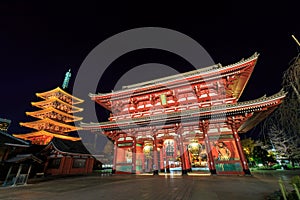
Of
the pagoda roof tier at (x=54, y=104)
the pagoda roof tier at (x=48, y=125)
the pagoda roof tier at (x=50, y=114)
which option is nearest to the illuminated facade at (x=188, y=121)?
the pagoda roof tier at (x=48, y=125)

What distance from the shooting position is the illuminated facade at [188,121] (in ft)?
34.0

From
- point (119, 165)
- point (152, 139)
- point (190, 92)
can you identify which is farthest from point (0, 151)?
point (190, 92)

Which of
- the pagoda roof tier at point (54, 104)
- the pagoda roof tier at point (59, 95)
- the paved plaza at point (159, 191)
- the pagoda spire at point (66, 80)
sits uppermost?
the pagoda spire at point (66, 80)

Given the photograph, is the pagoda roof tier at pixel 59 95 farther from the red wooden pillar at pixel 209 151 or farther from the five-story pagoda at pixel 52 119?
the red wooden pillar at pixel 209 151

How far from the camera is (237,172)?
32.5 ft

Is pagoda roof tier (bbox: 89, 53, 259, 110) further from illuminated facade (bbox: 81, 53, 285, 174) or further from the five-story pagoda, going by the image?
the five-story pagoda

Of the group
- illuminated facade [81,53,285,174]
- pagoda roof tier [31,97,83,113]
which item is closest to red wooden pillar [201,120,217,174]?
illuminated facade [81,53,285,174]

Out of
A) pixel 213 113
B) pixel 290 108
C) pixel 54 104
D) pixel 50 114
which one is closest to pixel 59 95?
pixel 54 104

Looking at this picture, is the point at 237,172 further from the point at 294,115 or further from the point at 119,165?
the point at 119,165

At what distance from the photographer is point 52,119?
98.9 feet

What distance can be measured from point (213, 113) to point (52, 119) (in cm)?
3268

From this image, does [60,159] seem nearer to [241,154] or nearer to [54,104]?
[241,154]

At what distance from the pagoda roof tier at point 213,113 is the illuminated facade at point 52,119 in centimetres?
2148

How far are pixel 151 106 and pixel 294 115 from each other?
11.9 metres
